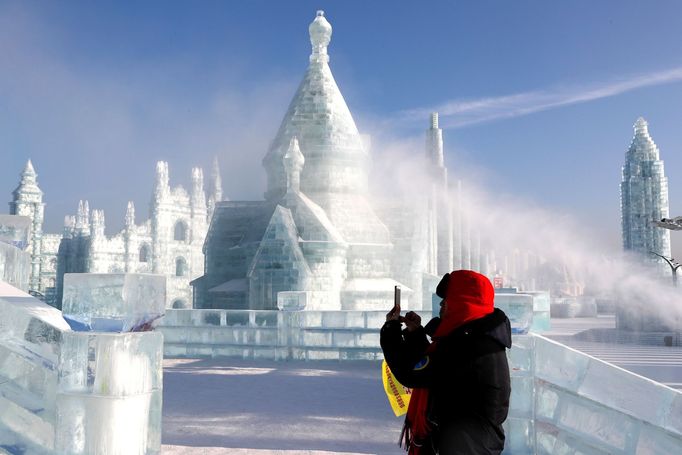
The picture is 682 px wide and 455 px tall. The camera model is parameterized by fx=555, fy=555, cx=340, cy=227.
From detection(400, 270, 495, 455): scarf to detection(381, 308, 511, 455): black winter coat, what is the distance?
0.05 m

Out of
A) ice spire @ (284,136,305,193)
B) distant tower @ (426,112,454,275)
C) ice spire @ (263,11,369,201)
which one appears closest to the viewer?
ice spire @ (284,136,305,193)

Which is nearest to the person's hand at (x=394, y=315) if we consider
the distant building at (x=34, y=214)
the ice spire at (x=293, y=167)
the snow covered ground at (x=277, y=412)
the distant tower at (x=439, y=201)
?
the snow covered ground at (x=277, y=412)

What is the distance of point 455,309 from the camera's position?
2641mm

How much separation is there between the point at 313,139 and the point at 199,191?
3133 cm

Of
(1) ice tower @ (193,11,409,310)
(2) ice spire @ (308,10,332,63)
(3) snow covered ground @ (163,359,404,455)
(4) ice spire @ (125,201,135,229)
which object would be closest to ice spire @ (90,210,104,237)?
(4) ice spire @ (125,201,135,229)

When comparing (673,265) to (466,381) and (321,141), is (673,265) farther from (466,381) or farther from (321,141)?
(466,381)

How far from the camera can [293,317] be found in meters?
12.0

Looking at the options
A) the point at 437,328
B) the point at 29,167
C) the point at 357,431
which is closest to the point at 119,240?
the point at 29,167

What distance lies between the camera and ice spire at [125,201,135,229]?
4659cm

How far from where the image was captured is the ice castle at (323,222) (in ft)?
65.2

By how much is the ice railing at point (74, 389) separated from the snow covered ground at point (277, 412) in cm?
187

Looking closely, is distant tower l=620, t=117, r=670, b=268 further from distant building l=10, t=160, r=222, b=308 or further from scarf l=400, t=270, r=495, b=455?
distant building l=10, t=160, r=222, b=308

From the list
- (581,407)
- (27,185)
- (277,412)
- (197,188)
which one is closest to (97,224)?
(27,185)

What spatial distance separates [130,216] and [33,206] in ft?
24.3
